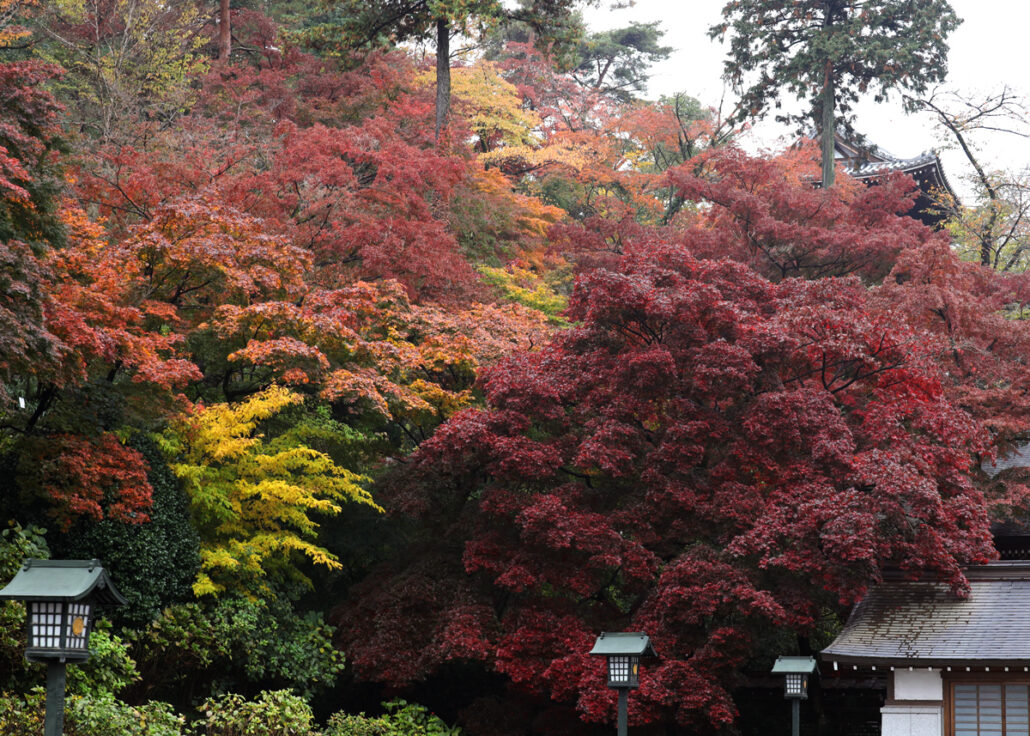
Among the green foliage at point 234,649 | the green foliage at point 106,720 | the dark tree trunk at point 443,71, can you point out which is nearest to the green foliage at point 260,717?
the green foliage at point 234,649

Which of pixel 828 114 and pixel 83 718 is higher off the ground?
pixel 828 114

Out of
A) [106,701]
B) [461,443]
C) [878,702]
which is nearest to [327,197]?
[461,443]

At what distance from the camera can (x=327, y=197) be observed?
2019 centimetres

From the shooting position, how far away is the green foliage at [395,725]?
614 inches

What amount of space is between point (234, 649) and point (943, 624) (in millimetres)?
9733

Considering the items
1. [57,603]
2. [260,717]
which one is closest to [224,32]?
[260,717]

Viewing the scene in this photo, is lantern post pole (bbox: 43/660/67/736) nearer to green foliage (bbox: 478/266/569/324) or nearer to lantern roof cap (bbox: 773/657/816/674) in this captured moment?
lantern roof cap (bbox: 773/657/816/674)

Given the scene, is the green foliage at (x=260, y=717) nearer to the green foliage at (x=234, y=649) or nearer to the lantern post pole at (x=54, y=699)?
the green foliage at (x=234, y=649)

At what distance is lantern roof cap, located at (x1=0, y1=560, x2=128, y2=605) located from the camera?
7.34 metres

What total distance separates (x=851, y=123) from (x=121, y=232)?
58.9ft

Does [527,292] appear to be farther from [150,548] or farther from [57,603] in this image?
[57,603]

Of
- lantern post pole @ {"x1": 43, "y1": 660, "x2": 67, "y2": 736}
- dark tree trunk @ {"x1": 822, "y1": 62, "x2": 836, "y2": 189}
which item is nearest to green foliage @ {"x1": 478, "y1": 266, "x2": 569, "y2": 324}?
dark tree trunk @ {"x1": 822, "y1": 62, "x2": 836, "y2": 189}

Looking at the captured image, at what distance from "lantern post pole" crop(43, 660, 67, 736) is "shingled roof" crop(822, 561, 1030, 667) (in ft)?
30.2

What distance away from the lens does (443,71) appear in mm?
25094
